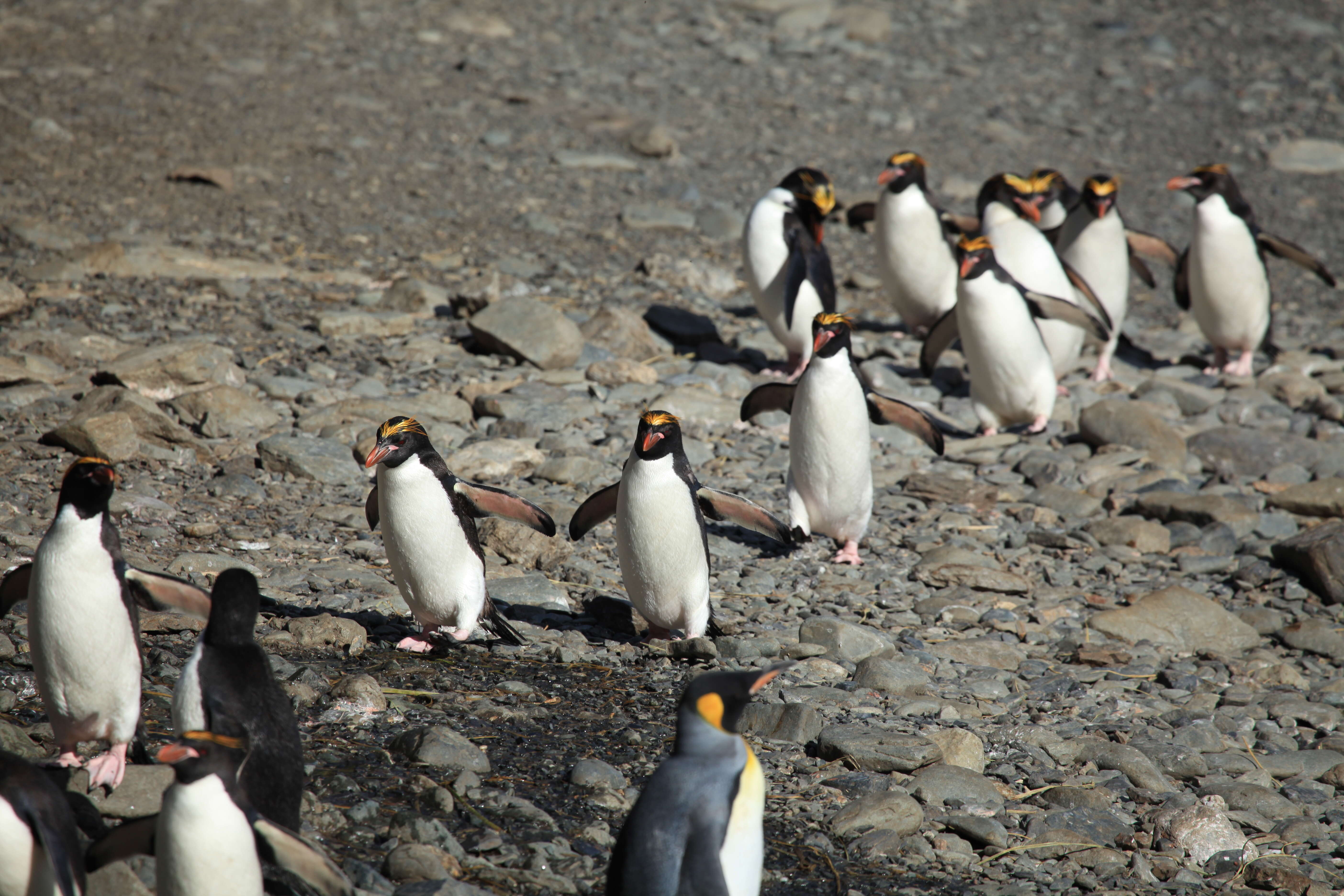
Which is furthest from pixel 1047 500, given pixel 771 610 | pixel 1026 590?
pixel 771 610

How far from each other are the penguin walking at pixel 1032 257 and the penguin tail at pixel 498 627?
15.0 ft

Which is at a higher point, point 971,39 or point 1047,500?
point 971,39

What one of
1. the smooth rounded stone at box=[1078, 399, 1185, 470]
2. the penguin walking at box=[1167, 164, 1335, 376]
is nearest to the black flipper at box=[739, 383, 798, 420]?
the smooth rounded stone at box=[1078, 399, 1185, 470]

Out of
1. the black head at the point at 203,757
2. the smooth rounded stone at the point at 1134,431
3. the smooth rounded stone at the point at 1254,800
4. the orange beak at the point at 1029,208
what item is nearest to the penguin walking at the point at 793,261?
the orange beak at the point at 1029,208

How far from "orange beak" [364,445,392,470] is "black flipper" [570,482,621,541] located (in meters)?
0.82

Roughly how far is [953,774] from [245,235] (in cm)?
675

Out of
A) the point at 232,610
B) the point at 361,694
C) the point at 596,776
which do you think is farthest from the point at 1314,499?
the point at 232,610

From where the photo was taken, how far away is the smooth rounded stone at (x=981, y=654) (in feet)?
15.5

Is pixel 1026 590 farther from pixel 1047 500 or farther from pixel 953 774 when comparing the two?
pixel 953 774

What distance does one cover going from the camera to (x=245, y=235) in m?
8.63

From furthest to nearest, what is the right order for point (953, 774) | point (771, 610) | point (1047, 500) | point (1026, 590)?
point (1047, 500) < point (1026, 590) < point (771, 610) < point (953, 774)

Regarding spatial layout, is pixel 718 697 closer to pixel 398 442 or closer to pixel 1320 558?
pixel 398 442

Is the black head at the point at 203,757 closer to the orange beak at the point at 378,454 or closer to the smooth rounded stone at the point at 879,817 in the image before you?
the orange beak at the point at 378,454

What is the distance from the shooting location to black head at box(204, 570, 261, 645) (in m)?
3.06
